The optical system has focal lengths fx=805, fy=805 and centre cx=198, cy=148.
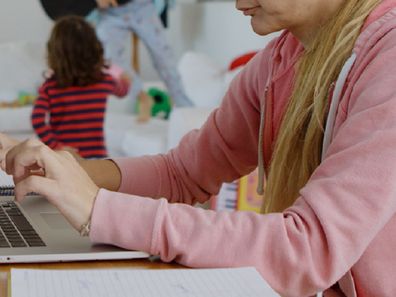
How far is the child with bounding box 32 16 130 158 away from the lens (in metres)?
2.81

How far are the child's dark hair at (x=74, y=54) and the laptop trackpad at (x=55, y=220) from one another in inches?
73.7

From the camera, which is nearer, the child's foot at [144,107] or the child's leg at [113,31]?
the child's foot at [144,107]

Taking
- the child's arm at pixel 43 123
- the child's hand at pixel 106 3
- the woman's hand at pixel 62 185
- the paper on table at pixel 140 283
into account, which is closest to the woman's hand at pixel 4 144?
the woman's hand at pixel 62 185

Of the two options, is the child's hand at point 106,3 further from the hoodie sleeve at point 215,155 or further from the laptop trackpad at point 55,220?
the laptop trackpad at point 55,220

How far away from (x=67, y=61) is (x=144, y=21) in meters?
1.35

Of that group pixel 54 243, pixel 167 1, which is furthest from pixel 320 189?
pixel 167 1

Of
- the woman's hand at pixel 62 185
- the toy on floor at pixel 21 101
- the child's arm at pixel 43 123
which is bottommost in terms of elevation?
the toy on floor at pixel 21 101

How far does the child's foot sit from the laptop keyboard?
2.65 metres

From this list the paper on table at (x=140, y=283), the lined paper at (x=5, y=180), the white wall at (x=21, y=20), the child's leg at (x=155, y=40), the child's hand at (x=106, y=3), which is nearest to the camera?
the paper on table at (x=140, y=283)

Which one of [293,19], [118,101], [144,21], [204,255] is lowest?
[118,101]

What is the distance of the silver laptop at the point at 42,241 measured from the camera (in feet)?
2.59

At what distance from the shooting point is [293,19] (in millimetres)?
990

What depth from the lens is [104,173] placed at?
113 cm

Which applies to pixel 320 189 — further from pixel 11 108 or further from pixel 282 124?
pixel 11 108
